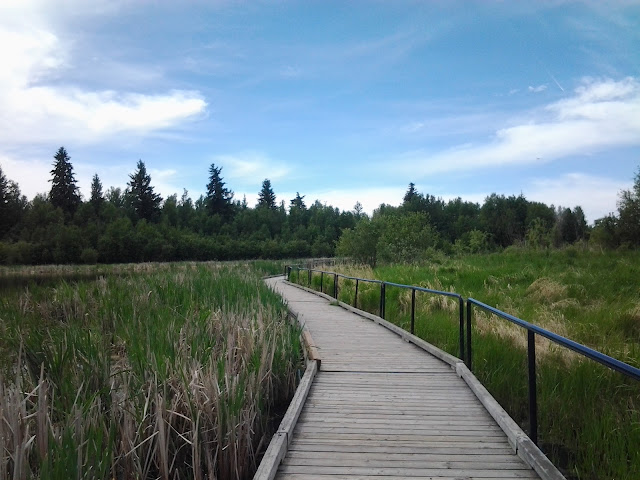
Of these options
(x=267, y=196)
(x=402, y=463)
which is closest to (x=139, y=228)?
(x=267, y=196)

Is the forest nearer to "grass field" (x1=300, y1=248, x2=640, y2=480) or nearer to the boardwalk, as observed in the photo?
"grass field" (x1=300, y1=248, x2=640, y2=480)

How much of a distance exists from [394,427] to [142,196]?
253 feet

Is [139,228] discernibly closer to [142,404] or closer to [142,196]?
[142,196]

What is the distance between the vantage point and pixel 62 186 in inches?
2694

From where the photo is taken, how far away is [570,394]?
5.08 meters

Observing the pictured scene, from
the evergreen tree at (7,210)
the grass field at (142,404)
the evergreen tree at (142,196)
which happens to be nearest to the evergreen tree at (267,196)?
the evergreen tree at (142,196)

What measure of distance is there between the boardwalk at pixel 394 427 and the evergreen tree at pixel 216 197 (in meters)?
76.8

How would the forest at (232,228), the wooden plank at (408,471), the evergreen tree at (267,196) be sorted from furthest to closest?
the evergreen tree at (267,196), the forest at (232,228), the wooden plank at (408,471)

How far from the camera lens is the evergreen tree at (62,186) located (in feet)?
223

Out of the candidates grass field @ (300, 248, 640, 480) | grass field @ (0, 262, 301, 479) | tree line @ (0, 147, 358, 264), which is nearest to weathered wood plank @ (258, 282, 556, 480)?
grass field @ (0, 262, 301, 479)

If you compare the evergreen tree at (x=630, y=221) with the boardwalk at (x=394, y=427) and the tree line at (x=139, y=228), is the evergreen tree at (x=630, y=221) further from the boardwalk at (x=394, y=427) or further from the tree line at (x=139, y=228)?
the tree line at (x=139, y=228)

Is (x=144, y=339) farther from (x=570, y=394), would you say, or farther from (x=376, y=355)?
(x=570, y=394)

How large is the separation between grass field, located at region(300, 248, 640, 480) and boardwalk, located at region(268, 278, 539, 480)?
67 centimetres

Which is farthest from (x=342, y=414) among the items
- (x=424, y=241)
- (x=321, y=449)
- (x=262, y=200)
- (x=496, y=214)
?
(x=262, y=200)
